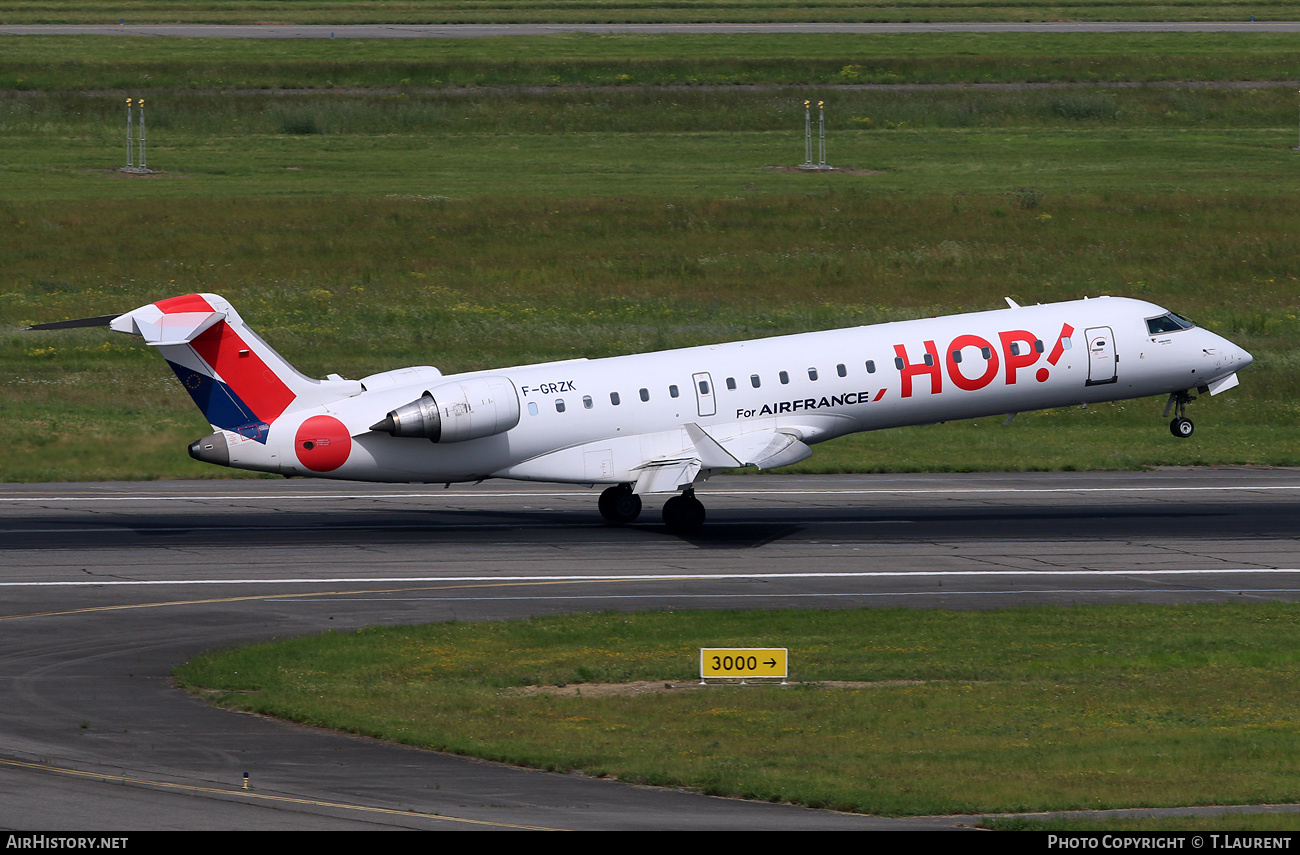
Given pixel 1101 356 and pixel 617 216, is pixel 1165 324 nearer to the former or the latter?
pixel 1101 356

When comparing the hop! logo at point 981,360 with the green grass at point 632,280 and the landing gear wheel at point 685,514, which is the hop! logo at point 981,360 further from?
the green grass at point 632,280

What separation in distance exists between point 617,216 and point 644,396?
123 ft

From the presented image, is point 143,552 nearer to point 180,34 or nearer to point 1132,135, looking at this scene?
point 1132,135

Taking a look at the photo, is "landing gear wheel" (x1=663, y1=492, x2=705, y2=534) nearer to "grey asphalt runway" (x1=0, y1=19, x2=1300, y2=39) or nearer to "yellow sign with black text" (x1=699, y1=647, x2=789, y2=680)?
"yellow sign with black text" (x1=699, y1=647, x2=789, y2=680)

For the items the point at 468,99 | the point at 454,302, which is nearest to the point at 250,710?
the point at 454,302

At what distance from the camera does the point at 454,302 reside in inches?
2494

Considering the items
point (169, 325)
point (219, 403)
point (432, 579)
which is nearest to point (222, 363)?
point (219, 403)

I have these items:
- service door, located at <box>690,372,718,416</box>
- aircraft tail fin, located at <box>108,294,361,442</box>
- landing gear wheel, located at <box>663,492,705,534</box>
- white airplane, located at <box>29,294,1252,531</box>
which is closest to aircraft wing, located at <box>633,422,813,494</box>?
white airplane, located at <box>29,294,1252,531</box>

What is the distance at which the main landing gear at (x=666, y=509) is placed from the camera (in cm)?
3641

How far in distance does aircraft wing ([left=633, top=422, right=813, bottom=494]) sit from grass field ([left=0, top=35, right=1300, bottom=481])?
378 inches

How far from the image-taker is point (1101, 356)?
3797cm

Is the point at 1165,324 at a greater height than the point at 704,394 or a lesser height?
greater

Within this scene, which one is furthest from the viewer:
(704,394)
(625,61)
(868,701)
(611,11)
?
(611,11)

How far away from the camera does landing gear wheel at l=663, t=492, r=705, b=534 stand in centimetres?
3641
